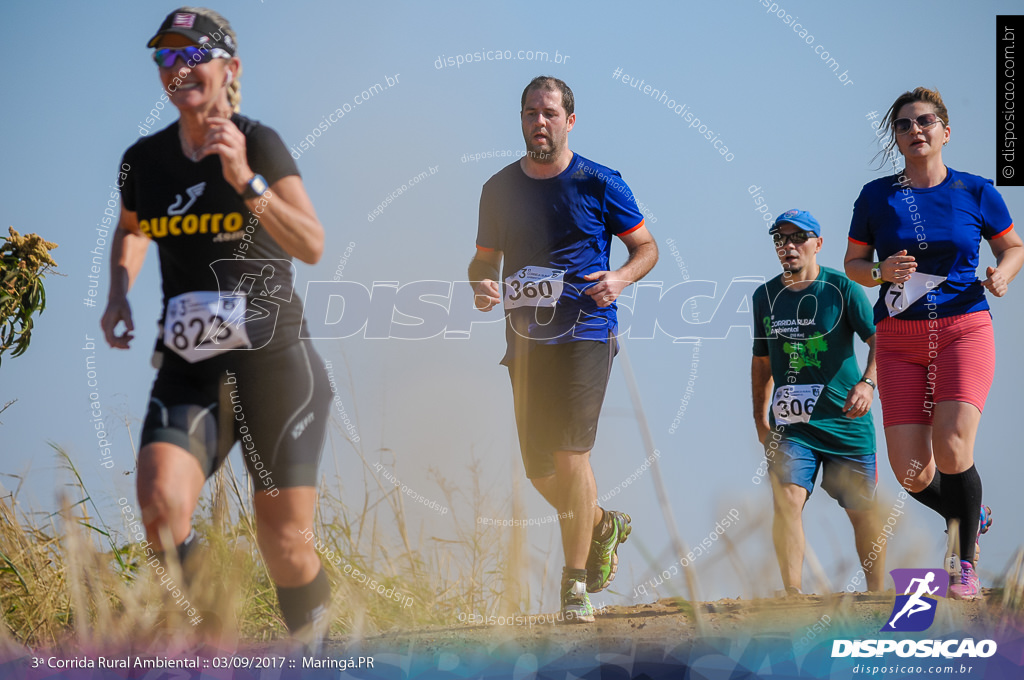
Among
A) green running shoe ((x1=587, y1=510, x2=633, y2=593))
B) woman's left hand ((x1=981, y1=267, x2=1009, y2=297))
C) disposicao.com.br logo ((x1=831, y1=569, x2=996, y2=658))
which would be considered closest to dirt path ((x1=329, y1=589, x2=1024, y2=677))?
disposicao.com.br logo ((x1=831, y1=569, x2=996, y2=658))

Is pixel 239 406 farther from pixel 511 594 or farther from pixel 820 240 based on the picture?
pixel 820 240

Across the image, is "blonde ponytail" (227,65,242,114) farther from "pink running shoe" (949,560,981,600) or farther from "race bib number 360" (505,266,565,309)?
"pink running shoe" (949,560,981,600)

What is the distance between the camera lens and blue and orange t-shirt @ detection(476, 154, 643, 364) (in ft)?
15.8

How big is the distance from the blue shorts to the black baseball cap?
3.21 metres

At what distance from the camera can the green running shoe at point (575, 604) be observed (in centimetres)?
465

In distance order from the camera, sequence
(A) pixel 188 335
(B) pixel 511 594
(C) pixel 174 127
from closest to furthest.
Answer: (A) pixel 188 335
(C) pixel 174 127
(B) pixel 511 594

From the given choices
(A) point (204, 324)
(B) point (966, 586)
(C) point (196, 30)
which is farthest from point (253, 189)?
(B) point (966, 586)

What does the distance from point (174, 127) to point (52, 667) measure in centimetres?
230

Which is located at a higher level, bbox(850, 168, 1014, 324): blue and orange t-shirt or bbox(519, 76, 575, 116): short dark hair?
bbox(519, 76, 575, 116): short dark hair

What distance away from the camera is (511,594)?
4742mm

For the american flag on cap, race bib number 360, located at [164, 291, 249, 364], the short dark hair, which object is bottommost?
race bib number 360, located at [164, 291, 249, 364]

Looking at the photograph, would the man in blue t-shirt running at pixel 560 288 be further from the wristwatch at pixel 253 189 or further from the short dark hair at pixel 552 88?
the wristwatch at pixel 253 189

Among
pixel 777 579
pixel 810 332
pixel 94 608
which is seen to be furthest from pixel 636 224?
pixel 94 608

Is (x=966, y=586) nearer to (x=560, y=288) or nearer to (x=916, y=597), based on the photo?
(x=916, y=597)
